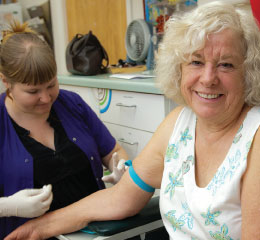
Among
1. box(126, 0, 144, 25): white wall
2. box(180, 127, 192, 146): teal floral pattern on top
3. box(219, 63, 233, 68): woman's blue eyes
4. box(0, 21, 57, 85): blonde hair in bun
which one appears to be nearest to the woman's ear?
box(0, 21, 57, 85): blonde hair in bun

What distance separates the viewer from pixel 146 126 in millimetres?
2125

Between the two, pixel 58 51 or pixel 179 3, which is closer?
pixel 179 3

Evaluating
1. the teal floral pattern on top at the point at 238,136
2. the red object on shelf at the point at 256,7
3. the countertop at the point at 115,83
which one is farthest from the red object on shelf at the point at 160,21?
the teal floral pattern on top at the point at 238,136

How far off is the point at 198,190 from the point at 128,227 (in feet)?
0.98

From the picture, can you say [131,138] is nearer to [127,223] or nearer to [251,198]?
[127,223]

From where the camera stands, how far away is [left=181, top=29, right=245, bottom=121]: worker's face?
1058 millimetres

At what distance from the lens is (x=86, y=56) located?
270 centimetres

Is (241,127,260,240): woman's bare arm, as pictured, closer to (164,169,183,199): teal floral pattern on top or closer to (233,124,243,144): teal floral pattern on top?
(233,124,243,144): teal floral pattern on top

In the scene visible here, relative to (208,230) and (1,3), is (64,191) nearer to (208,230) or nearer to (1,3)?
(208,230)

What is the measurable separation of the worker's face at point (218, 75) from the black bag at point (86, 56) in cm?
160

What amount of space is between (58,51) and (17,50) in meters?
2.30

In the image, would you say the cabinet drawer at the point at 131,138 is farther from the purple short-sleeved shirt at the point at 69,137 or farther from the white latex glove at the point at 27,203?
the white latex glove at the point at 27,203

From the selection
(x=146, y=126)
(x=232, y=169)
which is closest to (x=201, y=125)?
(x=232, y=169)

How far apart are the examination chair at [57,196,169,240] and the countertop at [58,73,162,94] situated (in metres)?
0.73
